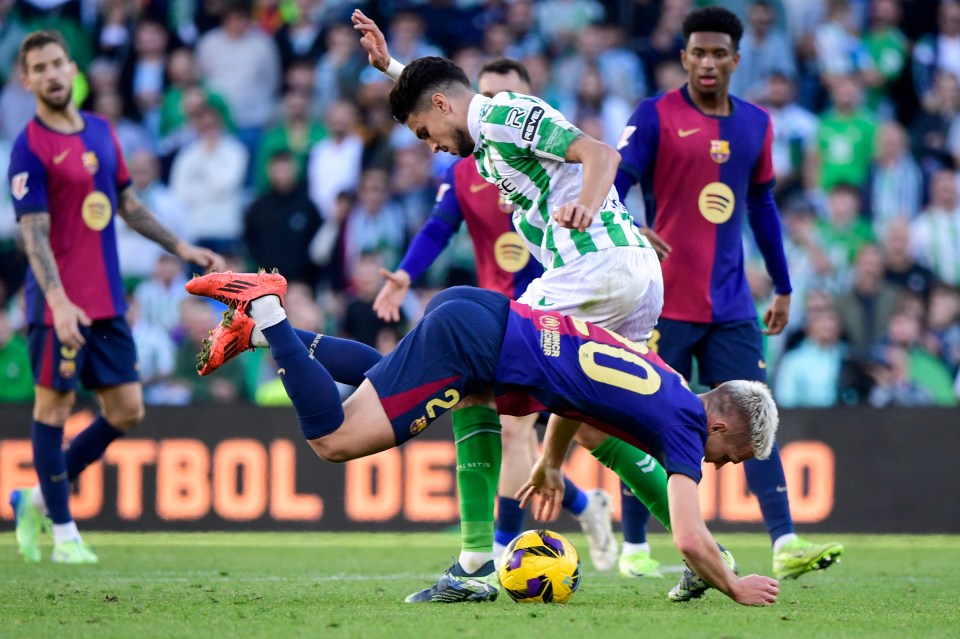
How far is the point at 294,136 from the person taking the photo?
13906 millimetres

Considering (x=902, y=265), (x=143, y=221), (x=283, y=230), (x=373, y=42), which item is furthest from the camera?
(x=283, y=230)

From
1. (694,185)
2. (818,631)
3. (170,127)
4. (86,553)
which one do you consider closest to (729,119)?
(694,185)

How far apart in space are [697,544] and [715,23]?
10.2 ft

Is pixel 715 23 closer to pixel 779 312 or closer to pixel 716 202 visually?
pixel 716 202

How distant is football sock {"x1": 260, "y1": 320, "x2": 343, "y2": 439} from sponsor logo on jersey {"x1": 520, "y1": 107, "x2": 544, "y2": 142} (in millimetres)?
1210

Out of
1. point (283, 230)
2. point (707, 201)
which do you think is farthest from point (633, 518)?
point (283, 230)

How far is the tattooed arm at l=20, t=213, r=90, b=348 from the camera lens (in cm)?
777

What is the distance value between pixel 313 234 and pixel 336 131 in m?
1.10

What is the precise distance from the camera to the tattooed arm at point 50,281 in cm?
777

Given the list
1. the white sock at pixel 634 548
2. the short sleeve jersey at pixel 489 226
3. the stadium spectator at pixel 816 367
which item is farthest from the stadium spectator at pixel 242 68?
the white sock at pixel 634 548

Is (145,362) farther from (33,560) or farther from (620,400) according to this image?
(620,400)

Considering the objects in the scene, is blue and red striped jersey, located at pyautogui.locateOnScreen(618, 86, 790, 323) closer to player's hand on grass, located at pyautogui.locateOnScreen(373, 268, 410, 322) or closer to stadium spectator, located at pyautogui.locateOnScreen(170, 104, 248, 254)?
player's hand on grass, located at pyautogui.locateOnScreen(373, 268, 410, 322)

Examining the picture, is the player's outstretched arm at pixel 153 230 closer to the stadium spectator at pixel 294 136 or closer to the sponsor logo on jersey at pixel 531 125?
the sponsor logo on jersey at pixel 531 125

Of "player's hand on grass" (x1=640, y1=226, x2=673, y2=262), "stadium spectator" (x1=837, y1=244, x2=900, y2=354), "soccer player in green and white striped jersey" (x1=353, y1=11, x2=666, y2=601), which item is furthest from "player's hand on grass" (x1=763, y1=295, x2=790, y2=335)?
"stadium spectator" (x1=837, y1=244, x2=900, y2=354)
